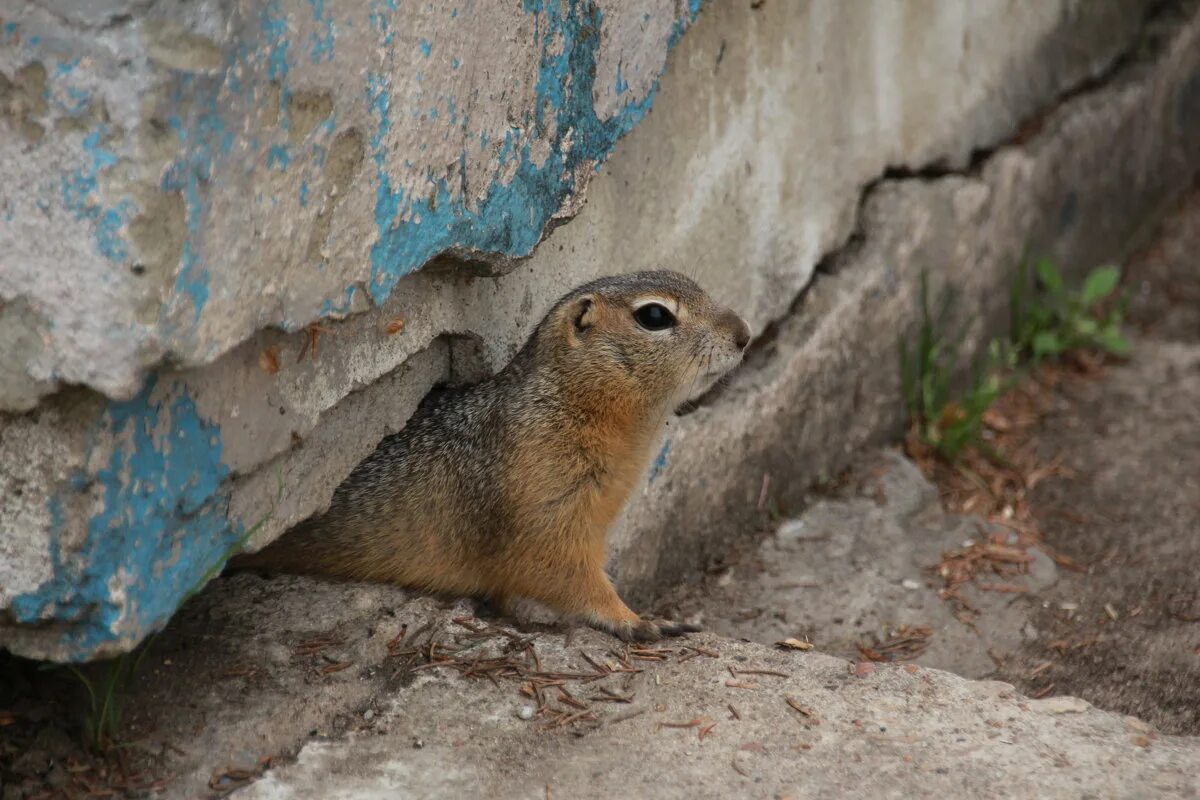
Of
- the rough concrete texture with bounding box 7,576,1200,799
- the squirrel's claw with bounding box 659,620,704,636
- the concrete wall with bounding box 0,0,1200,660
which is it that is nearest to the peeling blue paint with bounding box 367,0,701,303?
the concrete wall with bounding box 0,0,1200,660

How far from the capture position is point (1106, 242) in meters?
7.20

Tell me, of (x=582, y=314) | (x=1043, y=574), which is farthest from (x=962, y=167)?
(x=582, y=314)

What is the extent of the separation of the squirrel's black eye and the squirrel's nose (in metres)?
0.18

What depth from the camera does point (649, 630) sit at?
3676 millimetres

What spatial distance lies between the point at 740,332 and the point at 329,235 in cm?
148

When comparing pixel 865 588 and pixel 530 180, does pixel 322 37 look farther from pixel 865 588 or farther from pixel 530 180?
pixel 865 588

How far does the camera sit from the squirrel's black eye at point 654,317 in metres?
3.83

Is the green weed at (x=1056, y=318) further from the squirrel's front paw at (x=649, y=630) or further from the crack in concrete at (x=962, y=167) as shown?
the squirrel's front paw at (x=649, y=630)

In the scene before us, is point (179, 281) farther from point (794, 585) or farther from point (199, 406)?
point (794, 585)

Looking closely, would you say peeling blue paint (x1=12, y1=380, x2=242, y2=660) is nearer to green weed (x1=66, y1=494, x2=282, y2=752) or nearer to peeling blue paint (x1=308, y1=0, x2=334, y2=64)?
green weed (x1=66, y1=494, x2=282, y2=752)

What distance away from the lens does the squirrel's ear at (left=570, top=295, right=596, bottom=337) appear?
3.80 meters

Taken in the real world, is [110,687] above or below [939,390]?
below

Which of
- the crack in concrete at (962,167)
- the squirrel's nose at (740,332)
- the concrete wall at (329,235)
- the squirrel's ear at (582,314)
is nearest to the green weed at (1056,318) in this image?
the crack in concrete at (962,167)

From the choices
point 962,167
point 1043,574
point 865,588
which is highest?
point 962,167
